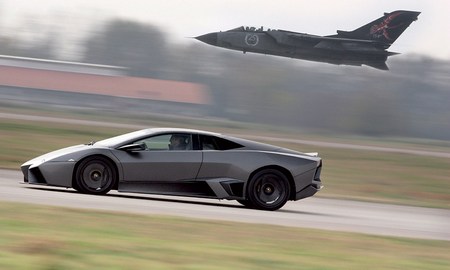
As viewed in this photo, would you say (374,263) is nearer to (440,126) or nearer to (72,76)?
→ (440,126)

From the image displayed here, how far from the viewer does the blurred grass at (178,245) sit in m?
7.17

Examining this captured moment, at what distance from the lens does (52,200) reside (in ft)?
37.2

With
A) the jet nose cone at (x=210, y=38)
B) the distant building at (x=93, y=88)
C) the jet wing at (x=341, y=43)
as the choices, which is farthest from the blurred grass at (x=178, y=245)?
the distant building at (x=93, y=88)

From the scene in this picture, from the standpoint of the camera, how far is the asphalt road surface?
11.3m

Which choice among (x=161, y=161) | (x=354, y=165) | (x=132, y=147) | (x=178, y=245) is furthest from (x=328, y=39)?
(x=178, y=245)

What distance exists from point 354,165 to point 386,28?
20405 mm

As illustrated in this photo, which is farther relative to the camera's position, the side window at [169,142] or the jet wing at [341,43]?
the jet wing at [341,43]

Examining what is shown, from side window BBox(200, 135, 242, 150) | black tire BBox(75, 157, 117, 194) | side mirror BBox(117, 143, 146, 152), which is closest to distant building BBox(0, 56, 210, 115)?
side window BBox(200, 135, 242, 150)

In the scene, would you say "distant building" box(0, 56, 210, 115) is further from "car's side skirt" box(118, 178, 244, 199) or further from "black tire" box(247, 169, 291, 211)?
"car's side skirt" box(118, 178, 244, 199)

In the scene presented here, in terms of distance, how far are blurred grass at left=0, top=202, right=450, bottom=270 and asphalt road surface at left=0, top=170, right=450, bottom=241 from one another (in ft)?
2.45

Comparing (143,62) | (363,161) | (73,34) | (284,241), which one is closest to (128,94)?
(143,62)

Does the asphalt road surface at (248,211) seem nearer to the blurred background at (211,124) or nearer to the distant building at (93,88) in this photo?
the blurred background at (211,124)

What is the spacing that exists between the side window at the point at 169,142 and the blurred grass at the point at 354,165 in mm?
6533

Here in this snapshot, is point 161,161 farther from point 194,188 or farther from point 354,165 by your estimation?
point 354,165
